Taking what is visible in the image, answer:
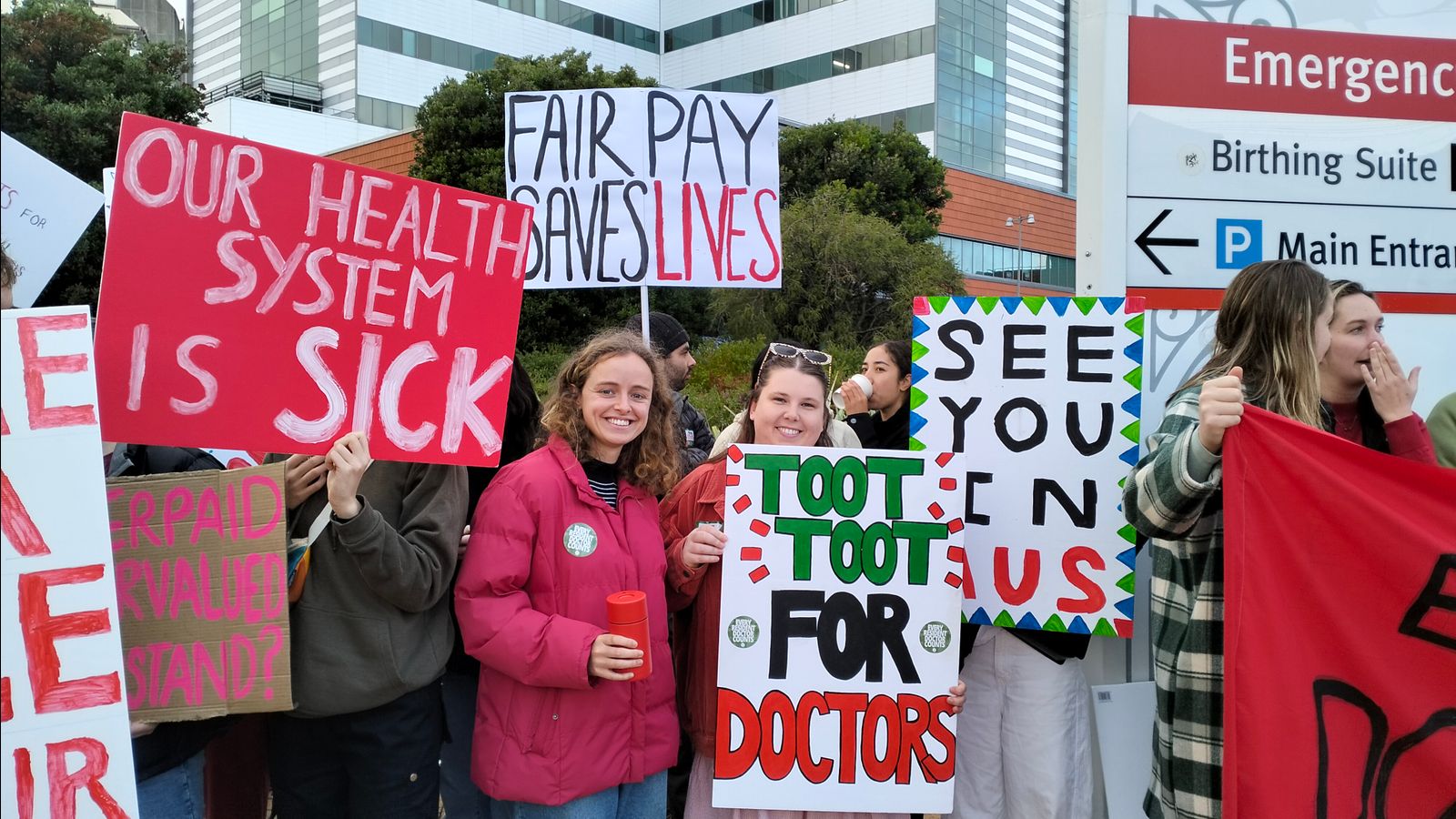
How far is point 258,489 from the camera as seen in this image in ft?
7.41

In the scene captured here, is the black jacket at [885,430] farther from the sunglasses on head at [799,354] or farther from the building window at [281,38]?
the building window at [281,38]

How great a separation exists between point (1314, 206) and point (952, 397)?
155cm

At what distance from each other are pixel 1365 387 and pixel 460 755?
3.10 m

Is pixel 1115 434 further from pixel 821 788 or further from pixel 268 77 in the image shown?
pixel 268 77

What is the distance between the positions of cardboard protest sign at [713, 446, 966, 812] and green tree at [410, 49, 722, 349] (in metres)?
17.5

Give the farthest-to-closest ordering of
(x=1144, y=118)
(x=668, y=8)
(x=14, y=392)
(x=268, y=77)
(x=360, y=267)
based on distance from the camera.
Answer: (x=668, y=8), (x=268, y=77), (x=1144, y=118), (x=360, y=267), (x=14, y=392)

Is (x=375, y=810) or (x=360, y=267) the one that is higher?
(x=360, y=267)

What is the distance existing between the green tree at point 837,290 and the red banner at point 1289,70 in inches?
675

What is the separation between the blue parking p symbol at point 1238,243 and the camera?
3.36 metres

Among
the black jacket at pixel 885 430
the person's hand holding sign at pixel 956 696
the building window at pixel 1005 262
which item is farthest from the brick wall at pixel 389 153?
the person's hand holding sign at pixel 956 696

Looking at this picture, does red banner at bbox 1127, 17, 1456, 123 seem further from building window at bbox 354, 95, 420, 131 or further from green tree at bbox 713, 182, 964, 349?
building window at bbox 354, 95, 420, 131

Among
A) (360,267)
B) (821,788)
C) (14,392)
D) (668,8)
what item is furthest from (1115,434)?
(668,8)

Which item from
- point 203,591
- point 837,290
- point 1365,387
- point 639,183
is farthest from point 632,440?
point 837,290

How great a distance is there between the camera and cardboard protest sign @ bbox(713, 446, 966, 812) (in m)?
2.60
